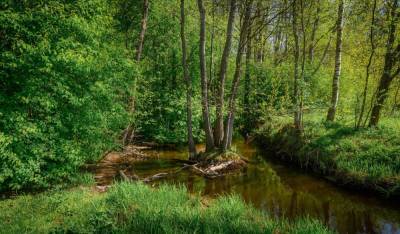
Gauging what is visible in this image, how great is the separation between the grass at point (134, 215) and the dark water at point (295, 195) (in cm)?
111

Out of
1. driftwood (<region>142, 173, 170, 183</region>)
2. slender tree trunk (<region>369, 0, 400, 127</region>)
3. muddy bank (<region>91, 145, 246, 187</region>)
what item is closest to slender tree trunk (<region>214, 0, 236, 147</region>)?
muddy bank (<region>91, 145, 246, 187</region>)

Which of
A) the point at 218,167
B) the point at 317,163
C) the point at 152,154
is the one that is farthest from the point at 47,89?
the point at 317,163

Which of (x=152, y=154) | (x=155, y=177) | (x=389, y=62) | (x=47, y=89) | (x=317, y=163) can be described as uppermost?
(x=389, y=62)

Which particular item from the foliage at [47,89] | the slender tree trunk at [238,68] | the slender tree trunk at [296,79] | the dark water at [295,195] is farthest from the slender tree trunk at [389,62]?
the foliage at [47,89]

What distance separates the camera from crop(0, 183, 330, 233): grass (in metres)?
5.52

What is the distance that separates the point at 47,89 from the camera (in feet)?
27.2

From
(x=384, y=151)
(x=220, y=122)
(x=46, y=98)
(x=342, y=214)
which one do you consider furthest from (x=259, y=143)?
(x=46, y=98)

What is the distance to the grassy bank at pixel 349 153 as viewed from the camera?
9273 mm

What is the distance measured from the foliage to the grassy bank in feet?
26.6

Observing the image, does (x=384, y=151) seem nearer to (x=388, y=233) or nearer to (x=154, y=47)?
(x=388, y=233)

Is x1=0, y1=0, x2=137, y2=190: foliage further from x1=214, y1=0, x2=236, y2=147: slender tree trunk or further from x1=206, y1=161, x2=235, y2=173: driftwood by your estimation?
x1=214, y1=0, x2=236, y2=147: slender tree trunk

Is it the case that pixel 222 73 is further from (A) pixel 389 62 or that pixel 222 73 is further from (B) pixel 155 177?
(A) pixel 389 62

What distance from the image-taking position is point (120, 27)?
54.1ft

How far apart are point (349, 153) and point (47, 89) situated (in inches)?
386
